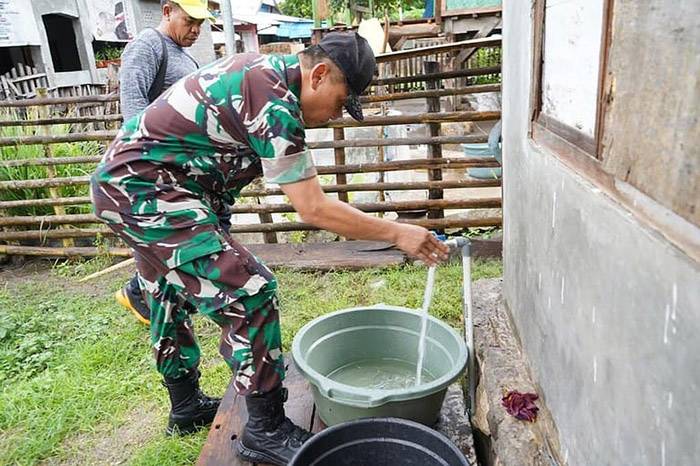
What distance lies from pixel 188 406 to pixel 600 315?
200cm

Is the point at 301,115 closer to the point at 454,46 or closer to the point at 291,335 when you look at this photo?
the point at 291,335

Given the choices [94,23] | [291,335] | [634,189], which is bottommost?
[291,335]

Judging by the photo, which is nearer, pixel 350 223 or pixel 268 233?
pixel 350 223

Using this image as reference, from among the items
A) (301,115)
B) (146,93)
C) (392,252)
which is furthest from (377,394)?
(392,252)

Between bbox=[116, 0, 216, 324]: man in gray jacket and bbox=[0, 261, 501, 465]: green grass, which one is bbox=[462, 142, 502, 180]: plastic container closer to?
bbox=[0, 261, 501, 465]: green grass

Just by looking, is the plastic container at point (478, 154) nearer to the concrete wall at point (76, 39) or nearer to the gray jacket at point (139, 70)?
the gray jacket at point (139, 70)

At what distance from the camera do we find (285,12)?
1267 inches

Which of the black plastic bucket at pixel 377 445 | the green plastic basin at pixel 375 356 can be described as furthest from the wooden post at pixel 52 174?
the black plastic bucket at pixel 377 445

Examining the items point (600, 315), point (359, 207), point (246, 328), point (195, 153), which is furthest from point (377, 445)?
point (359, 207)

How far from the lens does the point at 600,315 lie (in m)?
1.27

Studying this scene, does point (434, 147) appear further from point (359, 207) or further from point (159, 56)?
point (159, 56)

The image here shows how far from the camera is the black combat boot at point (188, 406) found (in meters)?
2.53

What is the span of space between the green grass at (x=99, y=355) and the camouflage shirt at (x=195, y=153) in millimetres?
1166

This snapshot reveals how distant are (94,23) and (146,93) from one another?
43.4 ft
